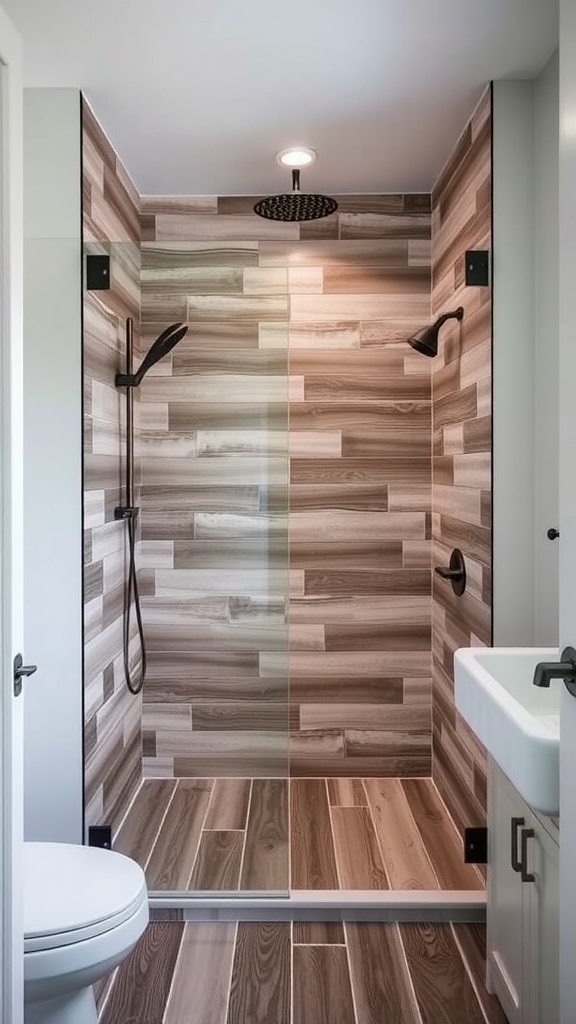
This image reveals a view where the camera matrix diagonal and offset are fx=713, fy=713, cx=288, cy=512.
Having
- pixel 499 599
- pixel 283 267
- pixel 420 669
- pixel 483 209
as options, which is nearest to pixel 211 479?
pixel 283 267

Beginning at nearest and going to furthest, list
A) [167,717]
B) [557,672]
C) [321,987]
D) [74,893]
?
[557,672]
[74,893]
[321,987]
[167,717]

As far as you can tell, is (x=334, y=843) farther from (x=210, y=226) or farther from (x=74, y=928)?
(x=210, y=226)

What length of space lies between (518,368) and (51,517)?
1.48 m

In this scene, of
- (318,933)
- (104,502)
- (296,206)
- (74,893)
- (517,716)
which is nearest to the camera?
(517,716)

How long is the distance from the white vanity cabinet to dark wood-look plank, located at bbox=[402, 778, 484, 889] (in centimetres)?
43

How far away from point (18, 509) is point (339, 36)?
153 cm

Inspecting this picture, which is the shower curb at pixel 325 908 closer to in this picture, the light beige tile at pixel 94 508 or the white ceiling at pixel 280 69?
the light beige tile at pixel 94 508

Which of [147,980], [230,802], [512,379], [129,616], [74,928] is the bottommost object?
[147,980]

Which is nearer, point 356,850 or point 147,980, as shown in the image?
point 147,980

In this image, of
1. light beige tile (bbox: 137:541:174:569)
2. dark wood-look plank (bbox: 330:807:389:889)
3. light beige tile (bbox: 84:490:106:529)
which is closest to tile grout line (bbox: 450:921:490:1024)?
dark wood-look plank (bbox: 330:807:389:889)

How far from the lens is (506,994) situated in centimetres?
169

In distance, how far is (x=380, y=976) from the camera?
1.90 metres

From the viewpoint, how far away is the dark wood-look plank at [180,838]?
2.22 m

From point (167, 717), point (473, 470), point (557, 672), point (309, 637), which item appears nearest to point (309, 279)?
point (473, 470)
